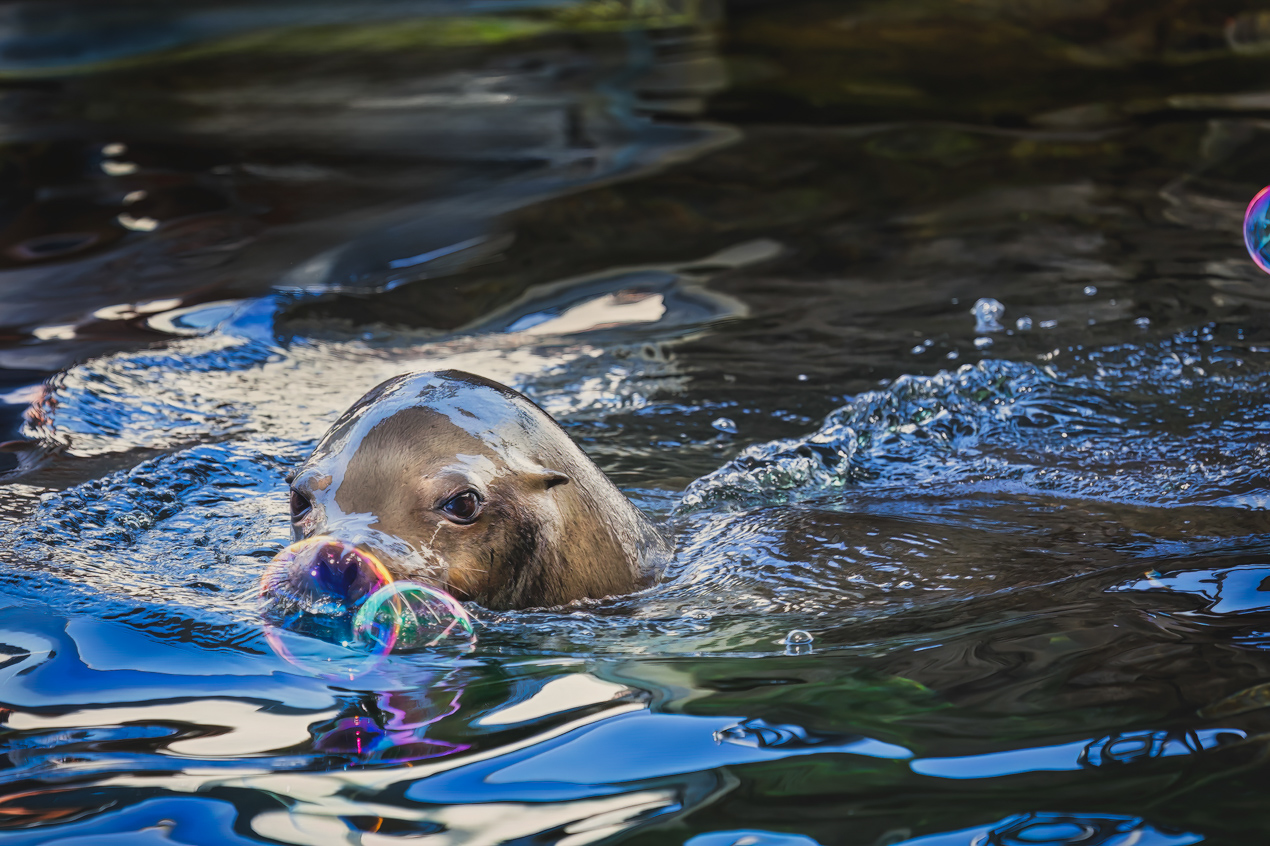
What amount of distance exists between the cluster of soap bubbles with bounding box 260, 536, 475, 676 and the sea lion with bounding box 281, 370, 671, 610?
5 cm

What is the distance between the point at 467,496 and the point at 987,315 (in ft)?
12.9

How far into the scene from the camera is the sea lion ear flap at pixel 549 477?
10.6 ft

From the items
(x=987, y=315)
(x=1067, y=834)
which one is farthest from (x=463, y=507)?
(x=987, y=315)

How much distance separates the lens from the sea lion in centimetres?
301

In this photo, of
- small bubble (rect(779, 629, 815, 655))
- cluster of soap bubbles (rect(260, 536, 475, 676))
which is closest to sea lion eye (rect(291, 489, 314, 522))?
cluster of soap bubbles (rect(260, 536, 475, 676))

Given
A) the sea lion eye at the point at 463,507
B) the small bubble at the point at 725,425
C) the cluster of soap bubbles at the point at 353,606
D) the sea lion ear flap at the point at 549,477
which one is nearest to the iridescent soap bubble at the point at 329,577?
the cluster of soap bubbles at the point at 353,606

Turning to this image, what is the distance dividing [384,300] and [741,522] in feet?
11.0

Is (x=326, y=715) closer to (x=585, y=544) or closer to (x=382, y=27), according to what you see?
(x=585, y=544)

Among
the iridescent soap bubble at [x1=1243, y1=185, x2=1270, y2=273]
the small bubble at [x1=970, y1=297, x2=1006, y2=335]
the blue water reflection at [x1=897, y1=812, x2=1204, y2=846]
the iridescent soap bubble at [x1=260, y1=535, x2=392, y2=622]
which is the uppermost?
the iridescent soap bubble at [x1=1243, y1=185, x2=1270, y2=273]

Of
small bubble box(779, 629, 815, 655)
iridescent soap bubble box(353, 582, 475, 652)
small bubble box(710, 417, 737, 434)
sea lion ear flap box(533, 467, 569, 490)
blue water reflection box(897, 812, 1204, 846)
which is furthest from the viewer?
small bubble box(710, 417, 737, 434)

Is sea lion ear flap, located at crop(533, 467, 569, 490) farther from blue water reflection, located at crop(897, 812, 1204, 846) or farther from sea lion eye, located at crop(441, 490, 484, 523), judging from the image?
blue water reflection, located at crop(897, 812, 1204, 846)

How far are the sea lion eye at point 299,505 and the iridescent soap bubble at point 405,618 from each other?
44 centimetres

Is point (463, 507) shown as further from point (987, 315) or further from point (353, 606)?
point (987, 315)

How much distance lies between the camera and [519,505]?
3189mm
